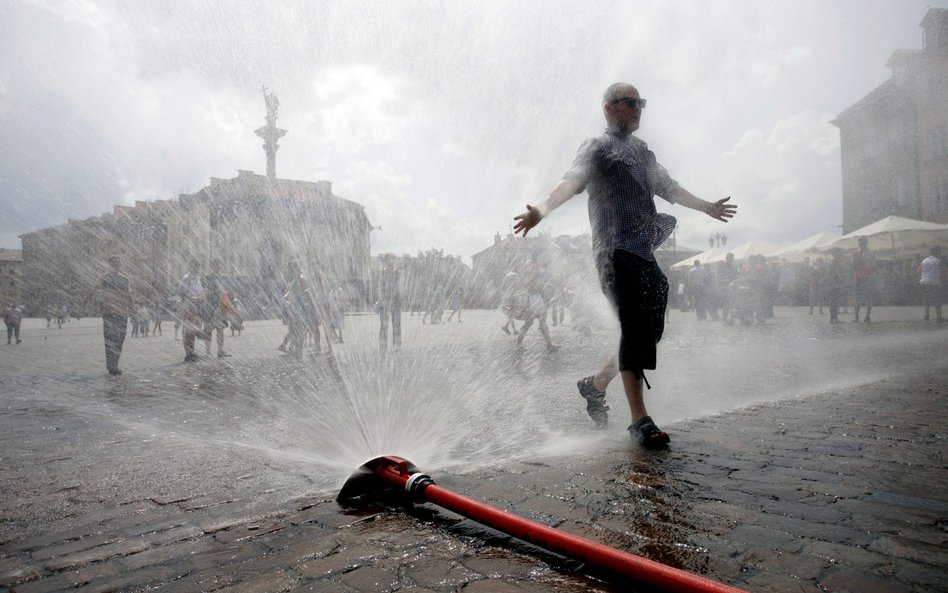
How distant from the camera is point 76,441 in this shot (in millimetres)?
4262

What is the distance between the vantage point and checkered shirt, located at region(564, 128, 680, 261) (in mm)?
3531

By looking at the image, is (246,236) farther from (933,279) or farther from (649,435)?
(649,435)

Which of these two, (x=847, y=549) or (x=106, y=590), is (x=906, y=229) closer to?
(x=847, y=549)

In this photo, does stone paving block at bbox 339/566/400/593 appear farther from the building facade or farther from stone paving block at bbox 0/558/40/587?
the building facade

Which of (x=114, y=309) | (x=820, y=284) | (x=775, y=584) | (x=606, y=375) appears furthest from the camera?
(x=820, y=284)

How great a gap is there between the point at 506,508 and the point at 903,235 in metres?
22.4

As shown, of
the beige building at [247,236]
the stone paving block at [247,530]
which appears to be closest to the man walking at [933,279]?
the beige building at [247,236]

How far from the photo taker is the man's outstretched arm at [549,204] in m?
3.24

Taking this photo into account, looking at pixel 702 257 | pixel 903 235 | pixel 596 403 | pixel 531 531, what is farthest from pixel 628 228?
pixel 702 257

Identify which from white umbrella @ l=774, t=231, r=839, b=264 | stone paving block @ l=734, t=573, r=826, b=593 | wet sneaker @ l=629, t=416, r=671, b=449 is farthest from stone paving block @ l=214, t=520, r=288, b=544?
white umbrella @ l=774, t=231, r=839, b=264

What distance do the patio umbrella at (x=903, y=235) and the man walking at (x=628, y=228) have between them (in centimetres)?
1950

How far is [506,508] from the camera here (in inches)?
92.8

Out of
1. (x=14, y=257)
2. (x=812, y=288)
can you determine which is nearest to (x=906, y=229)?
(x=812, y=288)

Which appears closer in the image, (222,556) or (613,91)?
(222,556)
